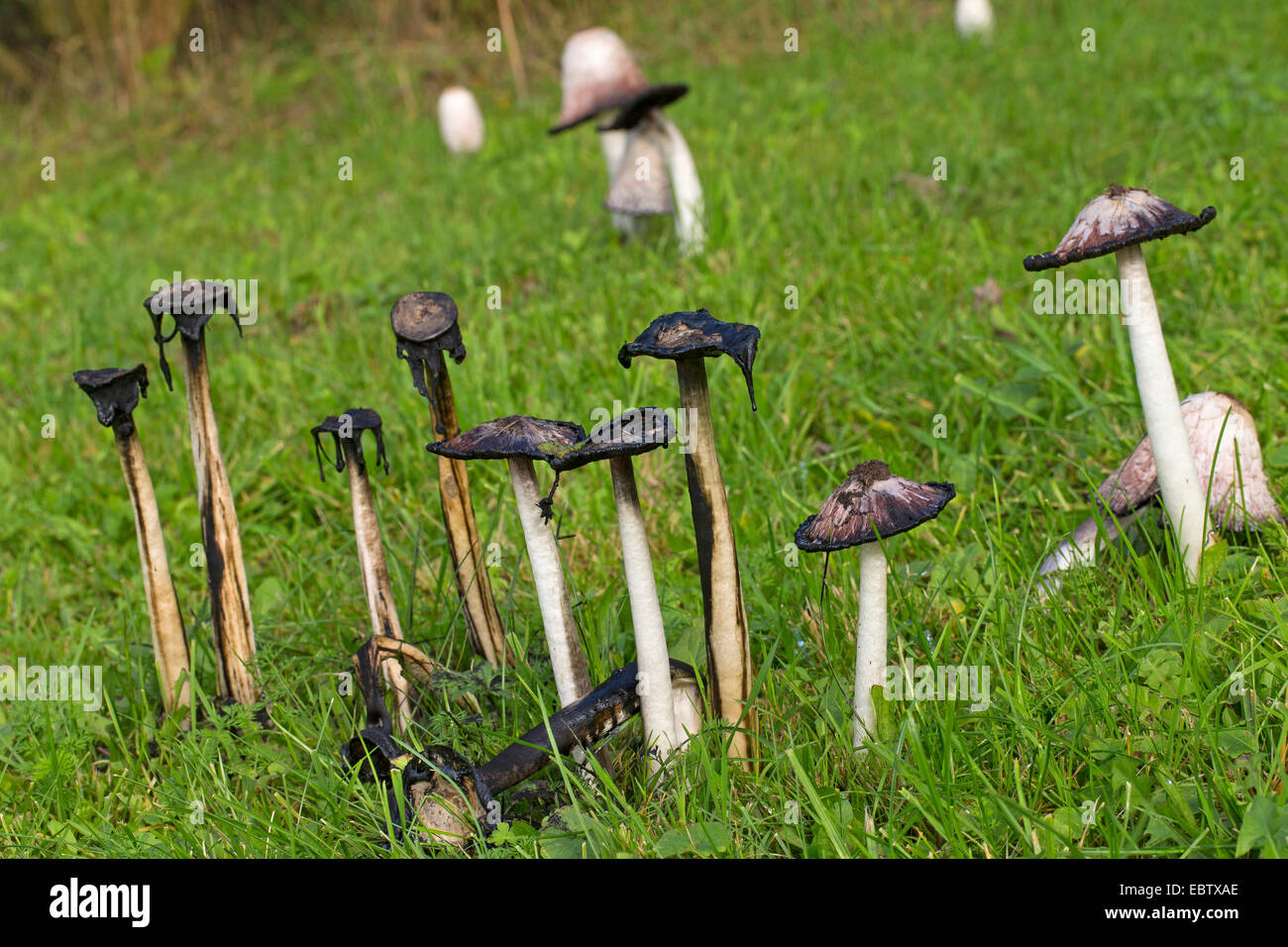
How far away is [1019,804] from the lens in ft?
5.83

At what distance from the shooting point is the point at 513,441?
1.81 meters

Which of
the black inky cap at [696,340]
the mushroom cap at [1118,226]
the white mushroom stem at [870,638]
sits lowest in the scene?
the white mushroom stem at [870,638]

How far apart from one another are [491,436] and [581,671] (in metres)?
0.57

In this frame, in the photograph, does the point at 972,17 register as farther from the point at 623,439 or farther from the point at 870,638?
the point at 623,439

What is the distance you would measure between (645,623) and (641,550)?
5.6 inches

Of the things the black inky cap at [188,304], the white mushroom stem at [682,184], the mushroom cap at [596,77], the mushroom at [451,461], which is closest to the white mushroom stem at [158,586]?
the black inky cap at [188,304]

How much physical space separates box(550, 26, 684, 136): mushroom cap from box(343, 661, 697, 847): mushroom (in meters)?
4.33

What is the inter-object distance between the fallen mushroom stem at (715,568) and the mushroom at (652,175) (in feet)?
11.2

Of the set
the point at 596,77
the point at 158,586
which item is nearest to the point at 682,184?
the point at 596,77

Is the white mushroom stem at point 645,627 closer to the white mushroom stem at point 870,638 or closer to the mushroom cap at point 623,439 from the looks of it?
the mushroom cap at point 623,439

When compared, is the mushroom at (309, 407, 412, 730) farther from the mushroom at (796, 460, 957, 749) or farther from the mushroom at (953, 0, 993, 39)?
the mushroom at (953, 0, 993, 39)

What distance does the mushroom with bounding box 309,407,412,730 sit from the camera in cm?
224

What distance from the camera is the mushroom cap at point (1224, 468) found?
2484 mm

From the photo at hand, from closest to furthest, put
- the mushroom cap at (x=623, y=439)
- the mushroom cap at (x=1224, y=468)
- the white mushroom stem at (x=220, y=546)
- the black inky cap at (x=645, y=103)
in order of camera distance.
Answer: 1. the mushroom cap at (x=623, y=439)
2. the white mushroom stem at (x=220, y=546)
3. the mushroom cap at (x=1224, y=468)
4. the black inky cap at (x=645, y=103)
